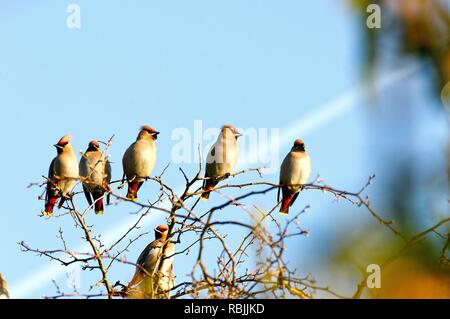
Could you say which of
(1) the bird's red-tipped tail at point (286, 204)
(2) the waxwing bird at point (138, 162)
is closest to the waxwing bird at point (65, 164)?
(2) the waxwing bird at point (138, 162)

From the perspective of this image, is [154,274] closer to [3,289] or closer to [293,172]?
[3,289]

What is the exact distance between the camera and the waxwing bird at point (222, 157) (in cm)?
631

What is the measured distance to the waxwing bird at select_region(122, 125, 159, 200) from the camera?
20.6 feet

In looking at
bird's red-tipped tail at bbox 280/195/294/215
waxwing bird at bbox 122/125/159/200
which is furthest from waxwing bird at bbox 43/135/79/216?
bird's red-tipped tail at bbox 280/195/294/215

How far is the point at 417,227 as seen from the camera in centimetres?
73

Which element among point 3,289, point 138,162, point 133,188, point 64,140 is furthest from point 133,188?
point 3,289

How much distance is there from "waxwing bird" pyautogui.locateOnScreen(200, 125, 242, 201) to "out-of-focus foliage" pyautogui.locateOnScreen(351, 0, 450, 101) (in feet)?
17.6

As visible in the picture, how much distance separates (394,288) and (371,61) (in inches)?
10.3

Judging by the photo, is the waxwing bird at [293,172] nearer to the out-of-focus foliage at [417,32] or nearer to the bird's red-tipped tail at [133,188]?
the bird's red-tipped tail at [133,188]

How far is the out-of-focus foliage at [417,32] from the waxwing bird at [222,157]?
17.6 ft

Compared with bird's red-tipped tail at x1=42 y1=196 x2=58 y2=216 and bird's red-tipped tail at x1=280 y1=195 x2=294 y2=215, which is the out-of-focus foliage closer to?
bird's red-tipped tail at x1=280 y1=195 x2=294 y2=215

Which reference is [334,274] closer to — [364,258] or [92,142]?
[364,258]

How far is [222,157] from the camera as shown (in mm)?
6344
